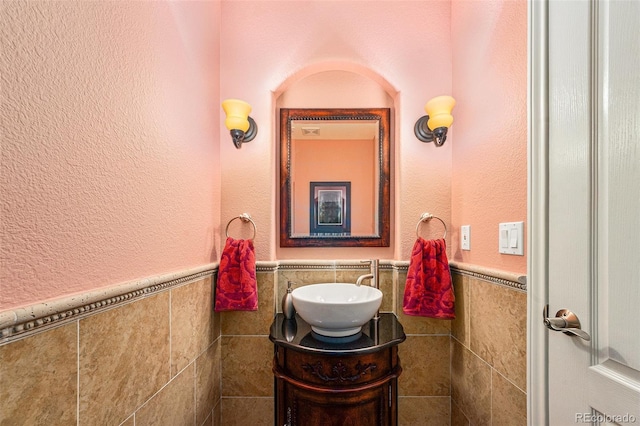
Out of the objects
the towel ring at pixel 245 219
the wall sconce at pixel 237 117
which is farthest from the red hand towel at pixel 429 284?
the wall sconce at pixel 237 117

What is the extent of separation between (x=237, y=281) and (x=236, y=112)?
32.5 inches

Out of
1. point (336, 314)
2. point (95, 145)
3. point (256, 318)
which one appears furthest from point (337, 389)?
point (95, 145)

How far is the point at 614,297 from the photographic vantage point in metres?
0.64

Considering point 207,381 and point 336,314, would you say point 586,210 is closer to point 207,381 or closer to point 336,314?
point 336,314

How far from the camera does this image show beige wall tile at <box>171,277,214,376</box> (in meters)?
1.02

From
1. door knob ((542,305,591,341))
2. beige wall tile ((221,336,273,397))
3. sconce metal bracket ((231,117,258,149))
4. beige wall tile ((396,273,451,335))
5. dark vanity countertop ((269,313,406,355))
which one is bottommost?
beige wall tile ((221,336,273,397))

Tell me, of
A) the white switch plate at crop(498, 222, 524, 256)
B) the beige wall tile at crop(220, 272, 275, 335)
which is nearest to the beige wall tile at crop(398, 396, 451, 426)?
the beige wall tile at crop(220, 272, 275, 335)

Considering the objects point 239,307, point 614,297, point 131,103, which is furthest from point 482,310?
point 131,103

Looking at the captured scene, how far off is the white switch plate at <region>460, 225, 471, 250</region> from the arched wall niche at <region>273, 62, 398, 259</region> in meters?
0.35

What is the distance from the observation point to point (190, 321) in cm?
112

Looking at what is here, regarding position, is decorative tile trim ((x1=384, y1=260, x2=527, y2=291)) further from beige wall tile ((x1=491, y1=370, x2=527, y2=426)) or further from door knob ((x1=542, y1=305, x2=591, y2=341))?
beige wall tile ((x1=491, y1=370, x2=527, y2=426))

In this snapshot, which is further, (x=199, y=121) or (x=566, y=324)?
(x=199, y=121)

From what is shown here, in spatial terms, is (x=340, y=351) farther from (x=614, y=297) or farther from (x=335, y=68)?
(x=335, y=68)

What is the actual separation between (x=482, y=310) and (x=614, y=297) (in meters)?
0.53
